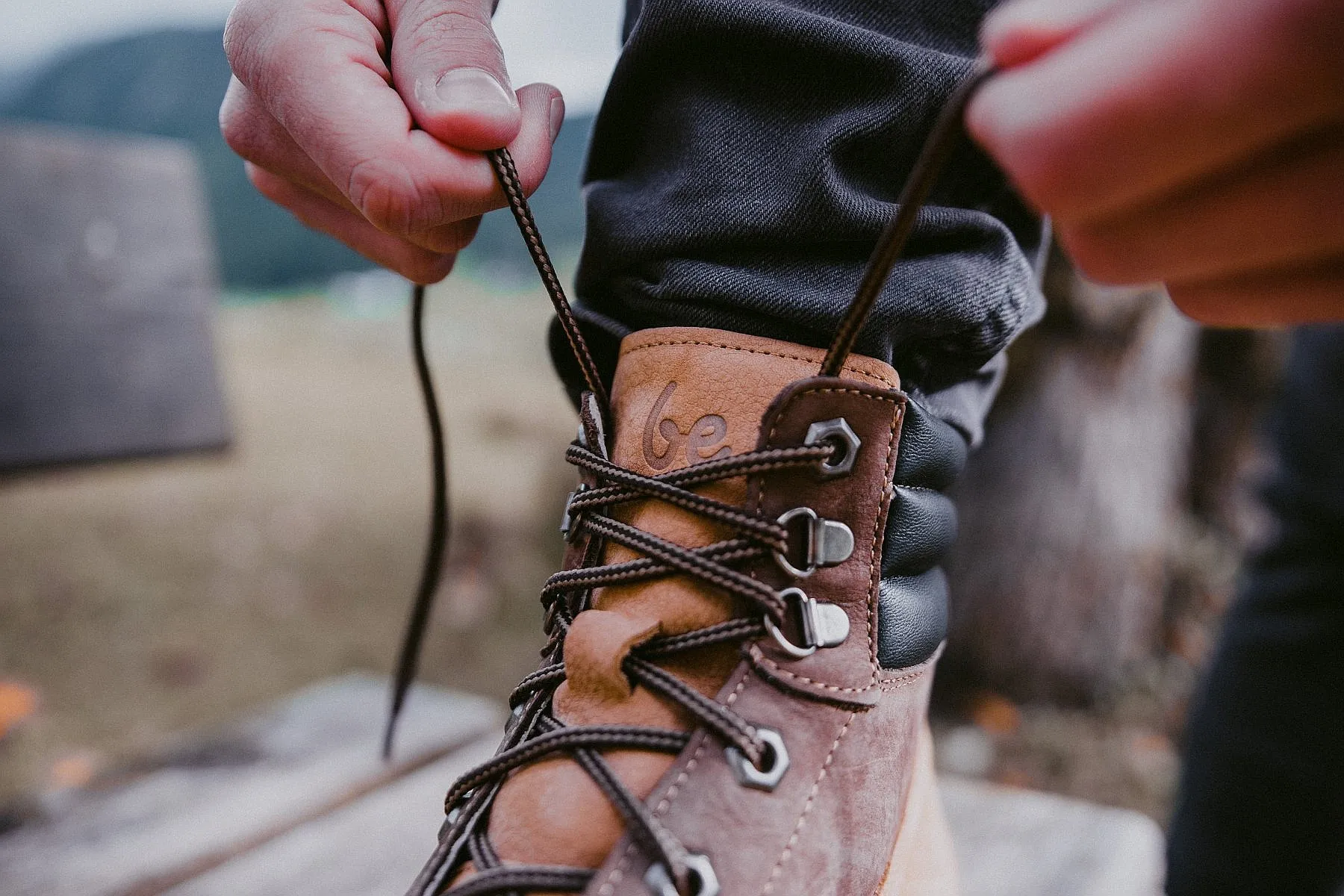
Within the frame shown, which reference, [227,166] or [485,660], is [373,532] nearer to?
[485,660]

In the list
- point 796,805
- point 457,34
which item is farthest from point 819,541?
point 457,34

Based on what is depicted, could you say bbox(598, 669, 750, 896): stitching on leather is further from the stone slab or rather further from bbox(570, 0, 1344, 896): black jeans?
the stone slab

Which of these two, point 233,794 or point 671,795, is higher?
point 671,795

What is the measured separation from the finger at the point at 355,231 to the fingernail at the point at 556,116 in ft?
0.38

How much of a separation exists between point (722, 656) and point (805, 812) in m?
0.09

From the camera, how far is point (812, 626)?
46cm

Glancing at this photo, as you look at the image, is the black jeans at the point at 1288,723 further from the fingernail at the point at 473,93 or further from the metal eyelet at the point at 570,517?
the fingernail at the point at 473,93

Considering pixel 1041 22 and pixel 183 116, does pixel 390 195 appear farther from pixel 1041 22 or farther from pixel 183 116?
pixel 183 116

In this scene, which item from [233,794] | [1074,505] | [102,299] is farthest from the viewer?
[1074,505]

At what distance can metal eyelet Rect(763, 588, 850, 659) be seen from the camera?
46 centimetres

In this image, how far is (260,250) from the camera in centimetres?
235

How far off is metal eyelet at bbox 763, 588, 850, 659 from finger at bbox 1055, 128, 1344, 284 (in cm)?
22

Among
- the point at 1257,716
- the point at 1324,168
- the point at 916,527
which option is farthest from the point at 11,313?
the point at 1257,716

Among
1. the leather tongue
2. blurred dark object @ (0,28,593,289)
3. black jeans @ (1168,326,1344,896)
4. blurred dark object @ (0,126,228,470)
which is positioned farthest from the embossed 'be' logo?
blurred dark object @ (0,28,593,289)
